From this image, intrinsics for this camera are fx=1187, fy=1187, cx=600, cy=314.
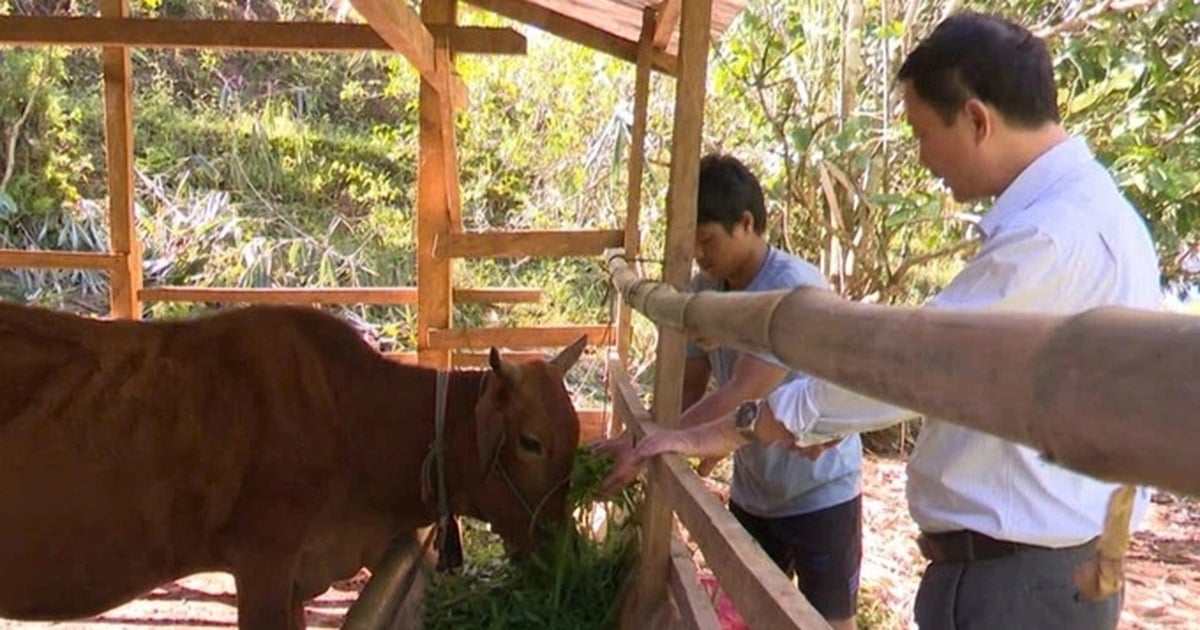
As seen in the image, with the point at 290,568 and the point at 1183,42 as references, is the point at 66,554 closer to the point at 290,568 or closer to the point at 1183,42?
the point at 290,568

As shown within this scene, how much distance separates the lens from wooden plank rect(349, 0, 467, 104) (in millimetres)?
3781

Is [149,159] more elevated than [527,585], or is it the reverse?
[149,159]

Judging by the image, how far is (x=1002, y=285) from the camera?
1858 millimetres

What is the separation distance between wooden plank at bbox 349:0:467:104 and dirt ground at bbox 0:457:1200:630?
2.45 metres

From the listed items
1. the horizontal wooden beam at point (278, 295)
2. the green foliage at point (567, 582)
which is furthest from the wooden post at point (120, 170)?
the green foliage at point (567, 582)

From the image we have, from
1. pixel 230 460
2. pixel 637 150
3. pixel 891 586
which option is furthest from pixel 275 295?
pixel 891 586

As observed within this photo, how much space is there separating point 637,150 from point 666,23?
0.59m

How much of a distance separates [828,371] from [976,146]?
3.89ft

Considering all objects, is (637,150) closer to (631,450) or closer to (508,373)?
(508,373)

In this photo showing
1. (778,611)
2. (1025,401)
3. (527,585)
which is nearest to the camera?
(1025,401)

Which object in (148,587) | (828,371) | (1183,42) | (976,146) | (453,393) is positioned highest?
(1183,42)

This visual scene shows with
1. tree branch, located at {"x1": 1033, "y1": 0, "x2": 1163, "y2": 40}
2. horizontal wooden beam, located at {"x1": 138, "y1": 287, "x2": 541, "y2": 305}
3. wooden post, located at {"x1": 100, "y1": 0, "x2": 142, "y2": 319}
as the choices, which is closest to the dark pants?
horizontal wooden beam, located at {"x1": 138, "y1": 287, "x2": 541, "y2": 305}

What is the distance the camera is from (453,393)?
152 inches

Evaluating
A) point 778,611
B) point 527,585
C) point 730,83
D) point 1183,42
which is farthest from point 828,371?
point 730,83
